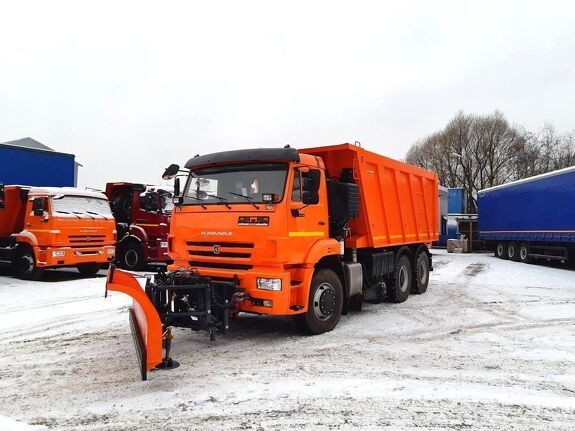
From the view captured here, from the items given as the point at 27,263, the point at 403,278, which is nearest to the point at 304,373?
the point at 403,278

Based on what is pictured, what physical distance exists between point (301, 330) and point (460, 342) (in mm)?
2240

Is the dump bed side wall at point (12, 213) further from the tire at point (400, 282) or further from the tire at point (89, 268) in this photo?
the tire at point (400, 282)

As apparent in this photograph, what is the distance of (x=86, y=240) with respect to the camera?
12164 millimetres

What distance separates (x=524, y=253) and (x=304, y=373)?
1821 cm

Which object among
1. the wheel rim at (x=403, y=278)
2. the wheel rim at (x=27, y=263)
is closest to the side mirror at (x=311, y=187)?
the wheel rim at (x=403, y=278)

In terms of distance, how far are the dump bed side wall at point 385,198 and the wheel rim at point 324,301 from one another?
118 cm

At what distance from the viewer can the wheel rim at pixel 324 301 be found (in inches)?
Result: 257

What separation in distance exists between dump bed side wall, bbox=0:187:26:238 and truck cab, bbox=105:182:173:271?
2650 mm

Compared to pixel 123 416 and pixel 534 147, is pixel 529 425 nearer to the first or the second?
pixel 123 416

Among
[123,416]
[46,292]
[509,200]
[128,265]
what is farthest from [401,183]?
[509,200]

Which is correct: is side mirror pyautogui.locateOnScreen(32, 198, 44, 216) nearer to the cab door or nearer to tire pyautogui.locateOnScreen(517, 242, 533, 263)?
the cab door

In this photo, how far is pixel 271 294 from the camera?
5.74m

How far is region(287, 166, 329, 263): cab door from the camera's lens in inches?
235

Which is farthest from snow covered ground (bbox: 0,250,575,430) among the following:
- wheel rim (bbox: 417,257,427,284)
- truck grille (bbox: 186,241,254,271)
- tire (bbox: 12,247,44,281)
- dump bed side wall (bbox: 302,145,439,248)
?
tire (bbox: 12,247,44,281)
